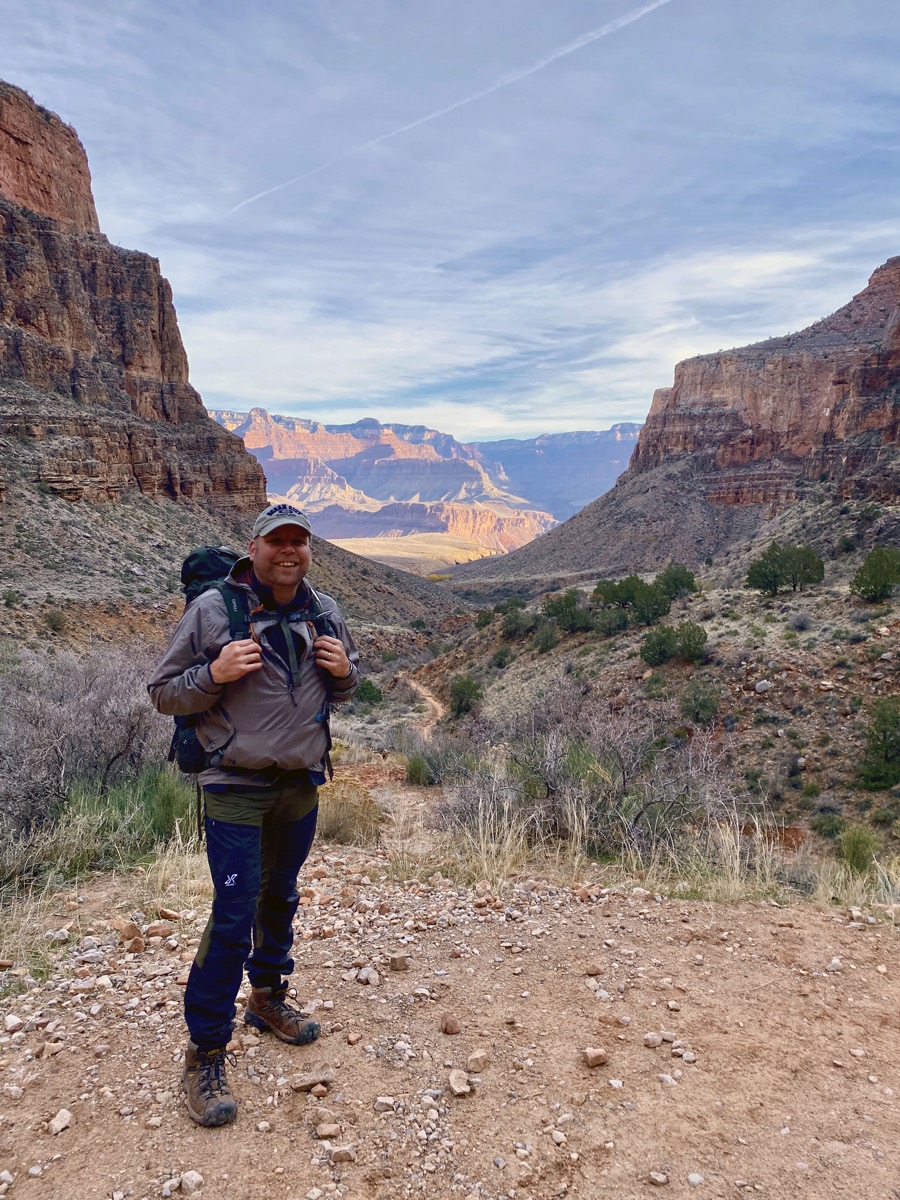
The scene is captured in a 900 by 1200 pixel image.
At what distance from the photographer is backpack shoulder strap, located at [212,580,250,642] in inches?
110

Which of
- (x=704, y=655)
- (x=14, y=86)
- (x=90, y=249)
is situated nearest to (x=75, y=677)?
(x=704, y=655)

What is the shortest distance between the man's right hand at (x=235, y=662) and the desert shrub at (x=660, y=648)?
17293 mm

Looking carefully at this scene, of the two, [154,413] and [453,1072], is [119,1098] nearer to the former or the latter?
[453,1072]

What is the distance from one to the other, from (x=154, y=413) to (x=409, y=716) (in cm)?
3855

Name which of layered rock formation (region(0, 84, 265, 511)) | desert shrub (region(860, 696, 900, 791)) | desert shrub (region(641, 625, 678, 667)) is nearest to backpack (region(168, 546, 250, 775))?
desert shrub (region(860, 696, 900, 791))

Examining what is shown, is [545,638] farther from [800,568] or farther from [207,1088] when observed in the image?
[207,1088]

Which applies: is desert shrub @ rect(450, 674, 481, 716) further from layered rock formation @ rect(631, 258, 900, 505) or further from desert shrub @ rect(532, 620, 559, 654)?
layered rock formation @ rect(631, 258, 900, 505)

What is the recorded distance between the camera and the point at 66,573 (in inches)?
1053

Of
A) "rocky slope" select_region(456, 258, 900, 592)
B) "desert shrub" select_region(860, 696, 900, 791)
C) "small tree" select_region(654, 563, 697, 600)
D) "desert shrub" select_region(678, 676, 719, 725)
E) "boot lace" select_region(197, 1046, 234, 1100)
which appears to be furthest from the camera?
"rocky slope" select_region(456, 258, 900, 592)

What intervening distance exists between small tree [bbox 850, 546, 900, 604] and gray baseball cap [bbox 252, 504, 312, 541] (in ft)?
60.9

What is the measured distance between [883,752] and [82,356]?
47358 millimetres

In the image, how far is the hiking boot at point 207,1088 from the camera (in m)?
2.53

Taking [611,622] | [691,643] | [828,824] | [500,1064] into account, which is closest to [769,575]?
[611,622]

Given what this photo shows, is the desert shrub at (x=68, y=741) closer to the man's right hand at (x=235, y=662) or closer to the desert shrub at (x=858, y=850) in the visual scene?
the man's right hand at (x=235, y=662)
